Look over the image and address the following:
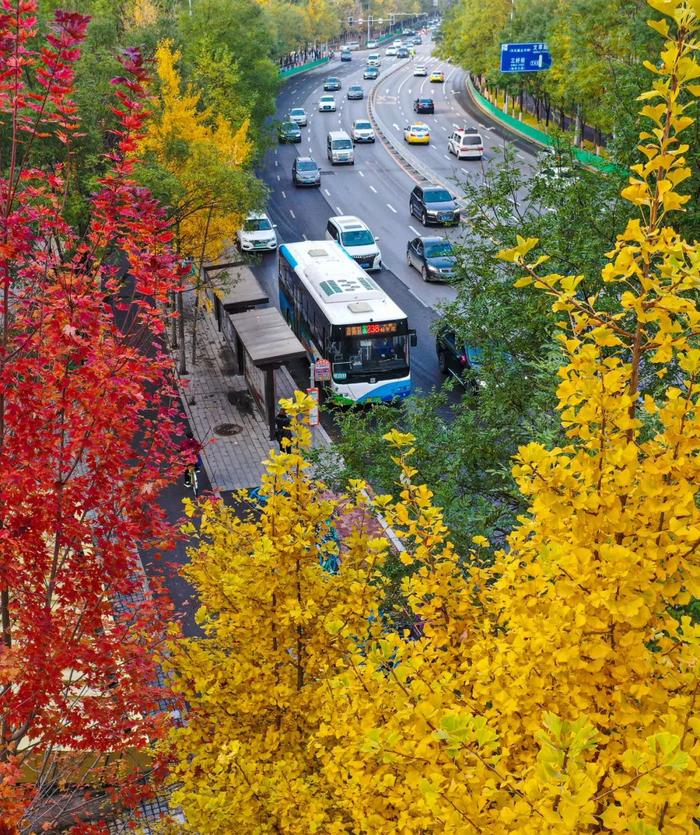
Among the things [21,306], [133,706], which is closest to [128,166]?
[21,306]

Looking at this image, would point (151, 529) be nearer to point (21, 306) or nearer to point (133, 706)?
point (133, 706)

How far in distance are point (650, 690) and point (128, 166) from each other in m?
6.03

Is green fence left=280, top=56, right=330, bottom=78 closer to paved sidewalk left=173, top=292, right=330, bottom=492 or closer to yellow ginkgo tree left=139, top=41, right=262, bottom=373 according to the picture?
yellow ginkgo tree left=139, top=41, right=262, bottom=373

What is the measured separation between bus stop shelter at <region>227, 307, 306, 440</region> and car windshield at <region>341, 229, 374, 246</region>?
12.8m

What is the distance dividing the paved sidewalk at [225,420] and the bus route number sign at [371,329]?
9.72 ft

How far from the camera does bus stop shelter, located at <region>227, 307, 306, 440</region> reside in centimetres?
2369

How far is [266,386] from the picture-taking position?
24.9 metres

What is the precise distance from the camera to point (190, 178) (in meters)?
26.2

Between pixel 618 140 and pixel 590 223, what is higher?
pixel 618 140

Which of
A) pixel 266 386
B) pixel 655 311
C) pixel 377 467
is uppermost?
pixel 655 311

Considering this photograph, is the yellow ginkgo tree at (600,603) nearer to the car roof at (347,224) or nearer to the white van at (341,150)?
the car roof at (347,224)

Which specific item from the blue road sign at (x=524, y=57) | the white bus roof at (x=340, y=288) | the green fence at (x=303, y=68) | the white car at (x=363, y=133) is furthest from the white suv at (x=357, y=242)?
the green fence at (x=303, y=68)

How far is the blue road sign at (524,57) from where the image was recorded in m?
50.3

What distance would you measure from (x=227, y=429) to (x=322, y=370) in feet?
11.0
